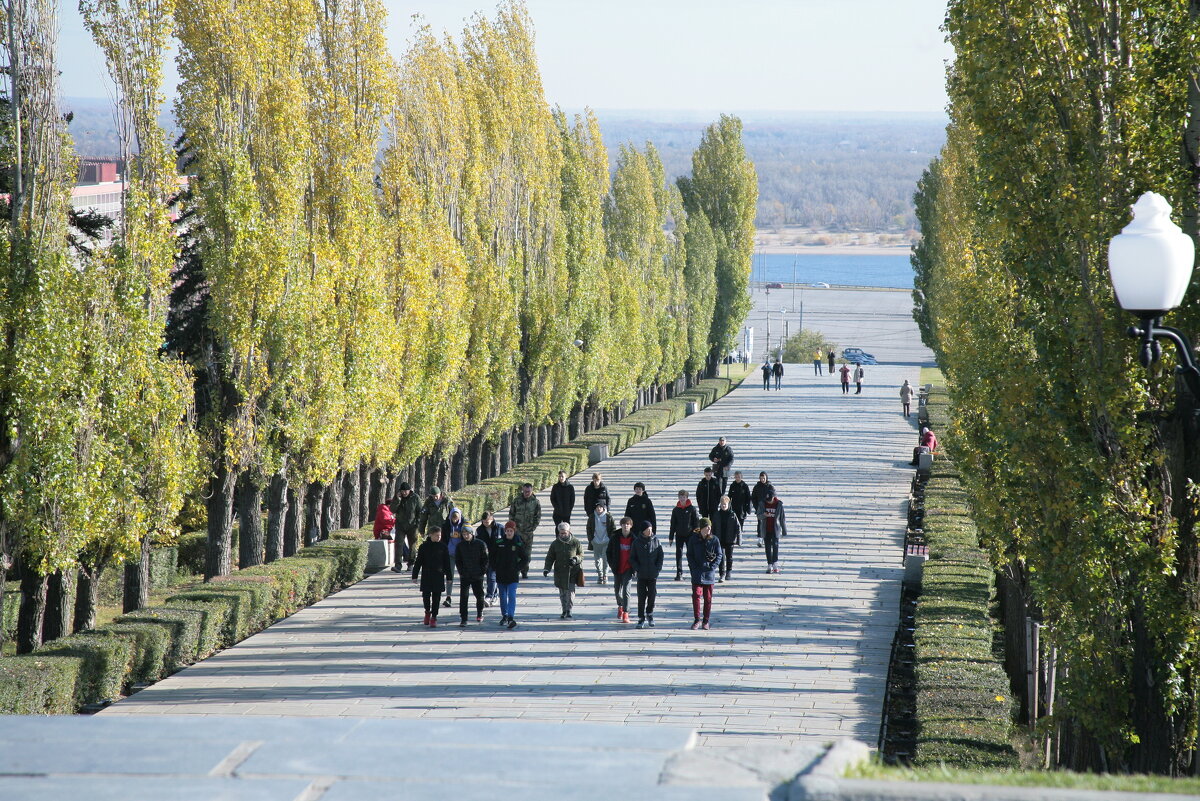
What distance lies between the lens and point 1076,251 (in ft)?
29.2

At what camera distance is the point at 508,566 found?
15148 mm

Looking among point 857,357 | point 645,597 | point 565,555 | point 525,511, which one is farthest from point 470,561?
point 857,357

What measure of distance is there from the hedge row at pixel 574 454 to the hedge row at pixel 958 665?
6508 millimetres

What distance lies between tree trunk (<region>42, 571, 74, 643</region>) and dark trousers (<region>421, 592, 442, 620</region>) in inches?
174

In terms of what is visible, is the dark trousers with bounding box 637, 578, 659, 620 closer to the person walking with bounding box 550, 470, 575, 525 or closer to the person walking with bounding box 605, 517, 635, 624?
the person walking with bounding box 605, 517, 635, 624

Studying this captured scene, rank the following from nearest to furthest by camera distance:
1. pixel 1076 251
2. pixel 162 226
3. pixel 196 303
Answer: pixel 1076 251 → pixel 162 226 → pixel 196 303

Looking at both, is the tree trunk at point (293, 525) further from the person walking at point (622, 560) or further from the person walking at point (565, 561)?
the person walking at point (622, 560)

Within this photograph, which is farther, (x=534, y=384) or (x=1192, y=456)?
(x=534, y=384)

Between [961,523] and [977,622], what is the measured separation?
24.5ft

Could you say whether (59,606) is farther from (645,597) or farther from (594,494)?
(594,494)

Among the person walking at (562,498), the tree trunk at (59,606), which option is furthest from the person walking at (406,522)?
the tree trunk at (59,606)

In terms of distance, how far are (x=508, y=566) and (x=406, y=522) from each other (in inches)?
176

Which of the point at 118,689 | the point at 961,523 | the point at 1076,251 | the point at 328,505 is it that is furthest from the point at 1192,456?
the point at 328,505

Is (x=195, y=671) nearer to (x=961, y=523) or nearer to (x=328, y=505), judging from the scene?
(x=328, y=505)
